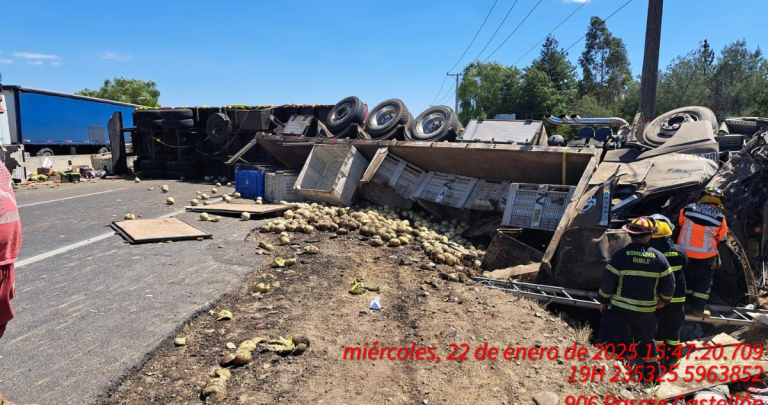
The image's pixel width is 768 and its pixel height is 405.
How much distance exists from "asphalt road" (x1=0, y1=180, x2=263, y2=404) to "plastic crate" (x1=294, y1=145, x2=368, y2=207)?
1778 mm

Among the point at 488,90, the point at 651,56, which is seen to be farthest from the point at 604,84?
the point at 651,56

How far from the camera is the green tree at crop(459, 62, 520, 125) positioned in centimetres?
3884

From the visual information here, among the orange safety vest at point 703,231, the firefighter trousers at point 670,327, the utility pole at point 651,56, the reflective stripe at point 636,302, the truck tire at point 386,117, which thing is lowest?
the firefighter trousers at point 670,327

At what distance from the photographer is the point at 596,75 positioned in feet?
165

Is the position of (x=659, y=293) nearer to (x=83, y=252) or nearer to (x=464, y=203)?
(x=464, y=203)

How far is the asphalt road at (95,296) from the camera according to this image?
10.1 ft

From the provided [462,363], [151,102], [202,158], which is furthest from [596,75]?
[462,363]

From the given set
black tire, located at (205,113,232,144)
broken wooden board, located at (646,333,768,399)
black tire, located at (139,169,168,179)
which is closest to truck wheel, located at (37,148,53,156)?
black tire, located at (139,169,168,179)

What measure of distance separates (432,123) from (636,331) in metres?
6.12

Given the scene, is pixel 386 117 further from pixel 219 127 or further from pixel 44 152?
pixel 44 152

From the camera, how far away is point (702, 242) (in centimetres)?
517

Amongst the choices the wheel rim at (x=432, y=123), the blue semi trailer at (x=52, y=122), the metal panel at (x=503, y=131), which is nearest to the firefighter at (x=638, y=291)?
the metal panel at (x=503, y=131)

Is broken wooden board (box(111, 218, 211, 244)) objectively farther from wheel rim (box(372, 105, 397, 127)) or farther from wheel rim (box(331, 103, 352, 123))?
wheel rim (box(331, 103, 352, 123))

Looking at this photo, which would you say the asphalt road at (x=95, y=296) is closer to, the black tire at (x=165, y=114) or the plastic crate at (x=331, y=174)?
the plastic crate at (x=331, y=174)
